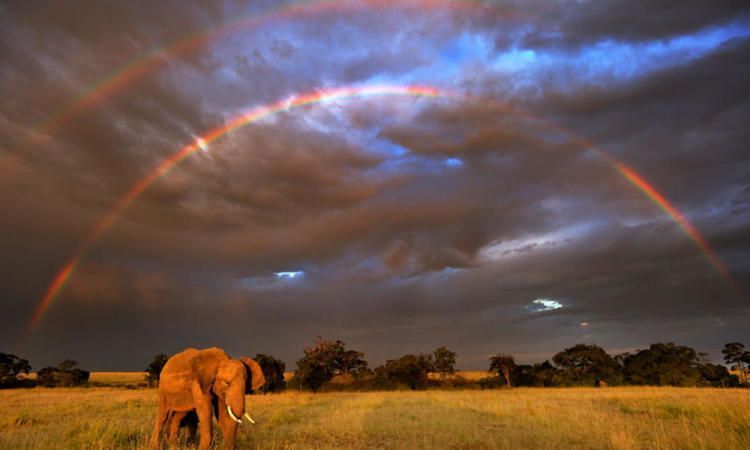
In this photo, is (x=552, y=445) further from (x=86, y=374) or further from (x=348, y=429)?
(x=86, y=374)

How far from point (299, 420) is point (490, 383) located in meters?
41.2

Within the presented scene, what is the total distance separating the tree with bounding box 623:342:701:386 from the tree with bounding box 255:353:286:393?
39.5 m

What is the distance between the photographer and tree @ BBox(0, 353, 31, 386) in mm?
57312

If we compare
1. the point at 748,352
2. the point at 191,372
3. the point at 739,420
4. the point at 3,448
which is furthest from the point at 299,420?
the point at 748,352

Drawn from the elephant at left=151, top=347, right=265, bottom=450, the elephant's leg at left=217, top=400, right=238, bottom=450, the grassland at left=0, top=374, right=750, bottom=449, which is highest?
the elephant at left=151, top=347, right=265, bottom=450

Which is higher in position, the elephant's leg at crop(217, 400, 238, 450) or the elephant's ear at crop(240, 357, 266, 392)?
the elephant's ear at crop(240, 357, 266, 392)

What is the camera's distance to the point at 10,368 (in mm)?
Result: 58969

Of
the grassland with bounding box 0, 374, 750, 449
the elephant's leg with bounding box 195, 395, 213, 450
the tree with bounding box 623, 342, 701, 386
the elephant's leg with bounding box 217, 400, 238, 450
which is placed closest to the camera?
the elephant's leg with bounding box 195, 395, 213, 450

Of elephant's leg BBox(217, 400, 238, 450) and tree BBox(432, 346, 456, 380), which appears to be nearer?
elephant's leg BBox(217, 400, 238, 450)

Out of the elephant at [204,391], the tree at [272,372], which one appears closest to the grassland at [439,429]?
the elephant at [204,391]

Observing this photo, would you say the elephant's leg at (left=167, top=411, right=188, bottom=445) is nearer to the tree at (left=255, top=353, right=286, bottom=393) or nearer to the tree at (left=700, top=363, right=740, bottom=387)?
the tree at (left=255, top=353, right=286, bottom=393)

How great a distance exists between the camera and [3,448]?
12125mm

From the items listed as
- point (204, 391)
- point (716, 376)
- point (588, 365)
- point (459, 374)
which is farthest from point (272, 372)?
point (716, 376)

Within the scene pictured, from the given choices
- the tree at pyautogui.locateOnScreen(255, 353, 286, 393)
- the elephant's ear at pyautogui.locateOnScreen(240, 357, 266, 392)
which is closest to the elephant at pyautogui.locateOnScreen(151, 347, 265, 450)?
the elephant's ear at pyautogui.locateOnScreen(240, 357, 266, 392)
